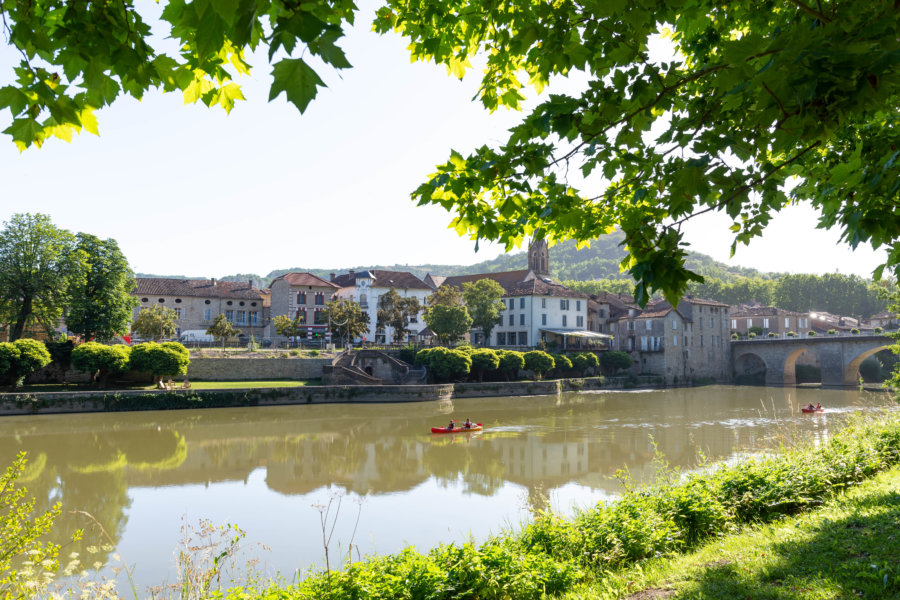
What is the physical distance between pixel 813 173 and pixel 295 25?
426 centimetres

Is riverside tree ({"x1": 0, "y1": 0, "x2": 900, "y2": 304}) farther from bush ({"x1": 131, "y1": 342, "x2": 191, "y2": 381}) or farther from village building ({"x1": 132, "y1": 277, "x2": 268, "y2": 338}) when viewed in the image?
village building ({"x1": 132, "y1": 277, "x2": 268, "y2": 338})

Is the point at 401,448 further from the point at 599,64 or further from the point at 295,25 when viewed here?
the point at 295,25

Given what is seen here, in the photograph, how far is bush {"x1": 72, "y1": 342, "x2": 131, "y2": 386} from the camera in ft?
98.3

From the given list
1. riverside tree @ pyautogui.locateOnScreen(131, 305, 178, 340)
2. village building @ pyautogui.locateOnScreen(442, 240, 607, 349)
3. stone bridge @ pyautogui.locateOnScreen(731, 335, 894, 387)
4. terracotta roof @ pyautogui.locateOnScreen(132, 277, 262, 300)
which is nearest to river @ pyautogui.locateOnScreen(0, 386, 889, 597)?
riverside tree @ pyautogui.locateOnScreen(131, 305, 178, 340)

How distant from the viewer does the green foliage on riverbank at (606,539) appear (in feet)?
16.0

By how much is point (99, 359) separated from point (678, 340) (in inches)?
1854

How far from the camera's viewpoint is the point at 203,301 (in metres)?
55.1

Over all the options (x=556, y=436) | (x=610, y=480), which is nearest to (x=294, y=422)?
(x=556, y=436)

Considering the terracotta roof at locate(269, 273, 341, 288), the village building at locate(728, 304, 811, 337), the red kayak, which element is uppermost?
the terracotta roof at locate(269, 273, 341, 288)

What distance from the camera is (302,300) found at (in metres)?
55.8

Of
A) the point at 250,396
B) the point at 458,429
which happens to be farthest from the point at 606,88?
the point at 250,396

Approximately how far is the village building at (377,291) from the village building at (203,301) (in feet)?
29.3

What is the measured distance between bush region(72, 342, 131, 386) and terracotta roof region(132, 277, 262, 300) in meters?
24.3

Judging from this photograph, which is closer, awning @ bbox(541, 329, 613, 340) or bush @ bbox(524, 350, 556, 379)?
bush @ bbox(524, 350, 556, 379)
